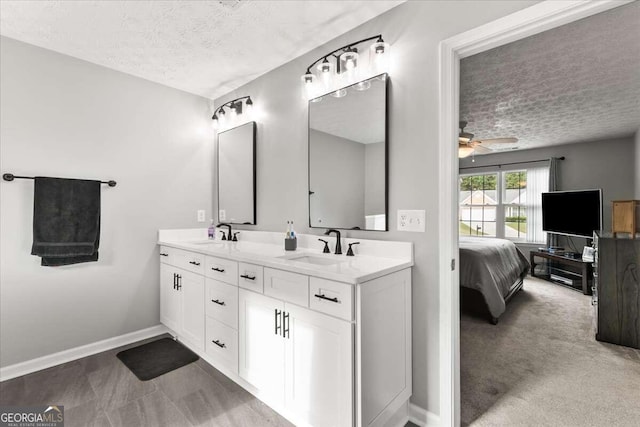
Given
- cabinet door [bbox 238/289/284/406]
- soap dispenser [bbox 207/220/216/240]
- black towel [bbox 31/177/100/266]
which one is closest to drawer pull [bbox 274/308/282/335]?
cabinet door [bbox 238/289/284/406]

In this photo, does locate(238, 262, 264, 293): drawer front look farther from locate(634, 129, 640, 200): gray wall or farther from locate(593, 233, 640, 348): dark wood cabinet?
locate(634, 129, 640, 200): gray wall

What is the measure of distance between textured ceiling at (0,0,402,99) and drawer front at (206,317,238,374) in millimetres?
1987

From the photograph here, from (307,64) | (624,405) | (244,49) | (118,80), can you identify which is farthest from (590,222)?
(118,80)

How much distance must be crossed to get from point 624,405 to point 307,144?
8.76 ft

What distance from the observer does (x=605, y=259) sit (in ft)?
9.13

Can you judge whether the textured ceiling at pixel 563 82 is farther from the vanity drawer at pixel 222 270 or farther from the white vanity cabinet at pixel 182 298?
the white vanity cabinet at pixel 182 298

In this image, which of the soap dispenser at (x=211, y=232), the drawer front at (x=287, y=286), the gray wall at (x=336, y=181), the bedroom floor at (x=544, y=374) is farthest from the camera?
the soap dispenser at (x=211, y=232)

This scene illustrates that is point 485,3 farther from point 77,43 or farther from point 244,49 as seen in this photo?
point 77,43

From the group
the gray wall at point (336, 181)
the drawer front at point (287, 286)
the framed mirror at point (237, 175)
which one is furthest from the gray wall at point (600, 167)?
the drawer front at point (287, 286)

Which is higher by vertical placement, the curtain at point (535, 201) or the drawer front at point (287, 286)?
the curtain at point (535, 201)

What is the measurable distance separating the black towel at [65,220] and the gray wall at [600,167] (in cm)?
687

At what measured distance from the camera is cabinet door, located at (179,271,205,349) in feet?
7.52

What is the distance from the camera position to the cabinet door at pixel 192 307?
229cm

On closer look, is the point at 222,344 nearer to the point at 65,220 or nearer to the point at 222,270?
the point at 222,270
